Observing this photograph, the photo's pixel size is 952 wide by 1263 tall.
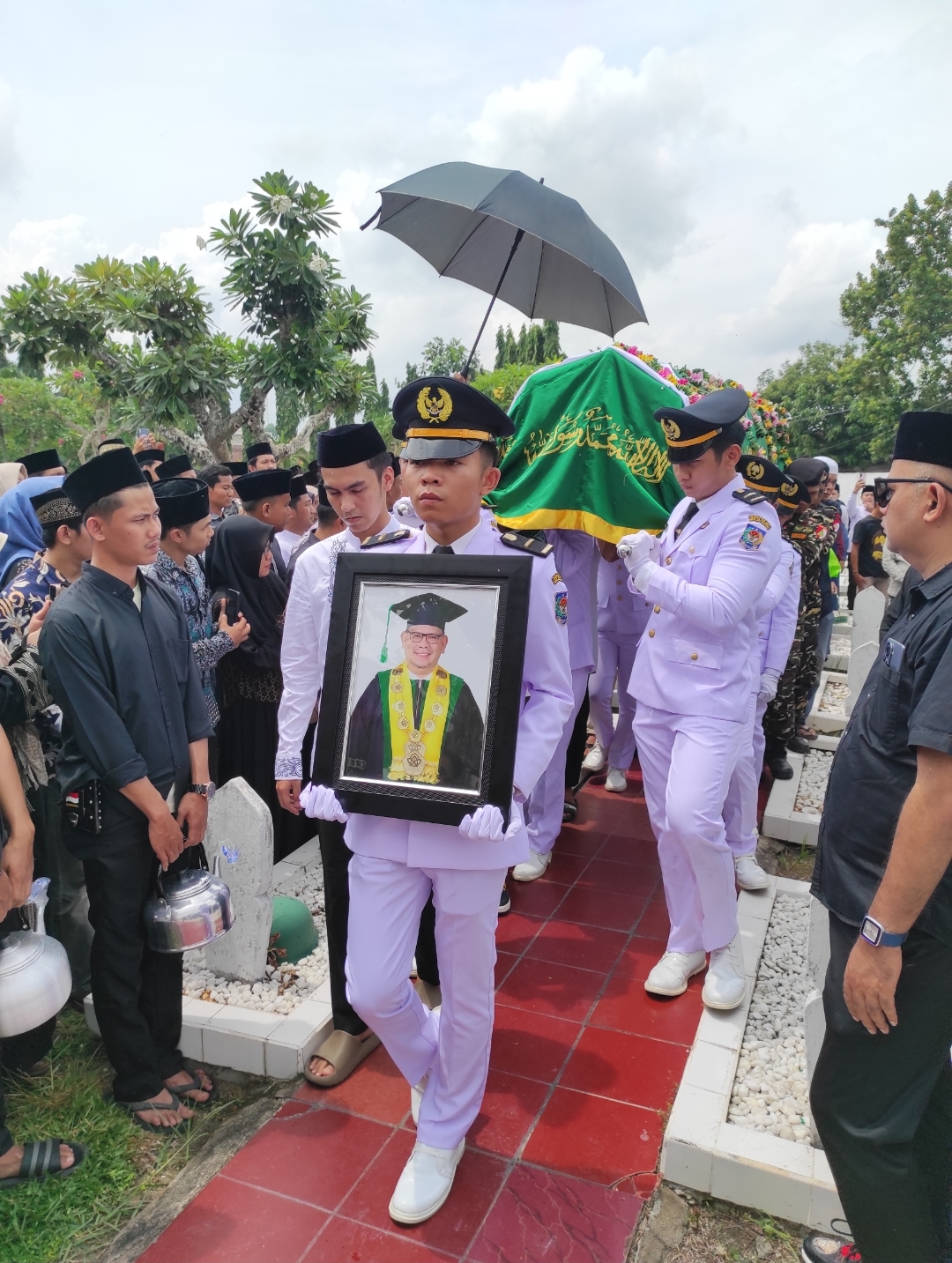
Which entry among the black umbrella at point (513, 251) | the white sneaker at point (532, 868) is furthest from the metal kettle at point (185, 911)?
the black umbrella at point (513, 251)

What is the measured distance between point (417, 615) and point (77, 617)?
1121 millimetres

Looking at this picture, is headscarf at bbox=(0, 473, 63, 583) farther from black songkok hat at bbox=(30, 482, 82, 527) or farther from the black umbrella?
the black umbrella

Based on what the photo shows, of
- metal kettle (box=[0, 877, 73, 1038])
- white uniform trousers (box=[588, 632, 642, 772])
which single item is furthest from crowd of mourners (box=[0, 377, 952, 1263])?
white uniform trousers (box=[588, 632, 642, 772])

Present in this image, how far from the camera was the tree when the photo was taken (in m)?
12.0

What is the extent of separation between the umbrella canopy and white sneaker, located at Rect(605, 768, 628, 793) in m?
2.87

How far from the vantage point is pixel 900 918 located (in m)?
1.79

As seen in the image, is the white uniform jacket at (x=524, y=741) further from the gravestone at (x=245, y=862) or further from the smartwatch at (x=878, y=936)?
the gravestone at (x=245, y=862)

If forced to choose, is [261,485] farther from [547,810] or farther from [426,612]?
[426,612]

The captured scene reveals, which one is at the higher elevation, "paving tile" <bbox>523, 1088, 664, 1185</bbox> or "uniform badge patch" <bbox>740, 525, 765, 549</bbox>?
"uniform badge patch" <bbox>740, 525, 765, 549</bbox>

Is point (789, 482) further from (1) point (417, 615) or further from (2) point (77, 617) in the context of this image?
(2) point (77, 617)

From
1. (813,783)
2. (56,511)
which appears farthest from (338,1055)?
(813,783)

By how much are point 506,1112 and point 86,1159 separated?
1.30 m

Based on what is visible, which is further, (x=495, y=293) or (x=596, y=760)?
(x=596, y=760)

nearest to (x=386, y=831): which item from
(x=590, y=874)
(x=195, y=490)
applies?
(x=195, y=490)
